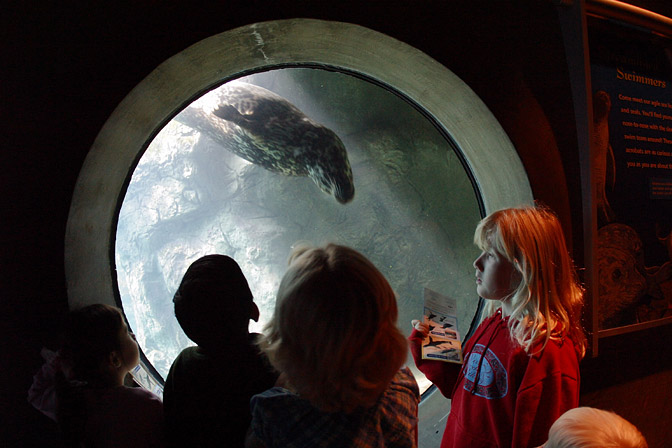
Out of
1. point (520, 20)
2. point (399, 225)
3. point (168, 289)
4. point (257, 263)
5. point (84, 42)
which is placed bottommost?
point (168, 289)

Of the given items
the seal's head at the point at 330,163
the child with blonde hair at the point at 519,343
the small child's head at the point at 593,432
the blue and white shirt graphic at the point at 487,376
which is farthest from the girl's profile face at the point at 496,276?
the seal's head at the point at 330,163

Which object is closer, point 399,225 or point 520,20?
point 520,20

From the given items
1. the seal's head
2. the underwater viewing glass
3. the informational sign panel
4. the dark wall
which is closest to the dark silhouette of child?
the dark wall

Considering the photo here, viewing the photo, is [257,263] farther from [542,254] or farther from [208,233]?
[542,254]

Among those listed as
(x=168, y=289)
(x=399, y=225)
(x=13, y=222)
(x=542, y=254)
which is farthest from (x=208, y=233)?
(x=542, y=254)

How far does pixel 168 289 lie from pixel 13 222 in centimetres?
475

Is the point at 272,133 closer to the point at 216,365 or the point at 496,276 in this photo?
the point at 496,276

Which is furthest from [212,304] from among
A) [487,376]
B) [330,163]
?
[330,163]

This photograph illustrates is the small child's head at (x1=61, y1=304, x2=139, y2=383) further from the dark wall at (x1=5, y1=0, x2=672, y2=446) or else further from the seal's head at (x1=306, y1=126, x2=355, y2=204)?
the seal's head at (x1=306, y1=126, x2=355, y2=204)

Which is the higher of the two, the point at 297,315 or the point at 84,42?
the point at 84,42

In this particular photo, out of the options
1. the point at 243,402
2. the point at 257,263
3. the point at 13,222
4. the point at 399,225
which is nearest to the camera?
the point at 243,402

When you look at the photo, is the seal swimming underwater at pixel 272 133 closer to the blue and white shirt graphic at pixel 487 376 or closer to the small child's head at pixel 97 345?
the small child's head at pixel 97 345

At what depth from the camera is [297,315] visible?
71cm

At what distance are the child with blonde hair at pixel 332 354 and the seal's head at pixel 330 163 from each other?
2.21 metres
